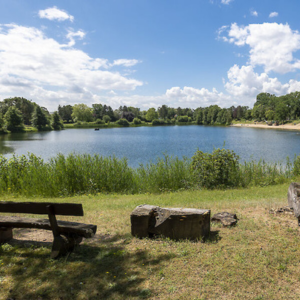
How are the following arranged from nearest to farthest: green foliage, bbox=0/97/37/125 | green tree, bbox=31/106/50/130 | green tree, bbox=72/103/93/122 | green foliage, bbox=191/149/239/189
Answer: green foliage, bbox=191/149/239/189 < green tree, bbox=31/106/50/130 < green foliage, bbox=0/97/37/125 < green tree, bbox=72/103/93/122

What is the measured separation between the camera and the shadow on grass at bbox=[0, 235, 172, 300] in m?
3.29

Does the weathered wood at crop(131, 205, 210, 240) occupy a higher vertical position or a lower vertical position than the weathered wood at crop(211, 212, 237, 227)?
higher

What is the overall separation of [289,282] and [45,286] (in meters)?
3.62

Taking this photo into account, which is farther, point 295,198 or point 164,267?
point 295,198

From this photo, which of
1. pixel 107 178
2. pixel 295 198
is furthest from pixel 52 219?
pixel 107 178

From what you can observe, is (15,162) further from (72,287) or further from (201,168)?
(72,287)

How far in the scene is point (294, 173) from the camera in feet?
47.9

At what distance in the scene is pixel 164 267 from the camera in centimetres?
380

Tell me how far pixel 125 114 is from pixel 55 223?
158 meters

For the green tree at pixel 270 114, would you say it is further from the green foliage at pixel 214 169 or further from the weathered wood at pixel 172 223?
the weathered wood at pixel 172 223

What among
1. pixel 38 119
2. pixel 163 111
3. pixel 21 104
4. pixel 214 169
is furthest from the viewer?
pixel 163 111

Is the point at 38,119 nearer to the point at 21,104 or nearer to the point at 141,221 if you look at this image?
the point at 21,104

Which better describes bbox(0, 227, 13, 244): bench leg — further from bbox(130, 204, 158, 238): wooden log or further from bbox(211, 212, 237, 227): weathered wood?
bbox(211, 212, 237, 227): weathered wood

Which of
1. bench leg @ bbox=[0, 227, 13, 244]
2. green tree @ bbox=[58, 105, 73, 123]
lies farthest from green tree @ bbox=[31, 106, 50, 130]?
bench leg @ bbox=[0, 227, 13, 244]
